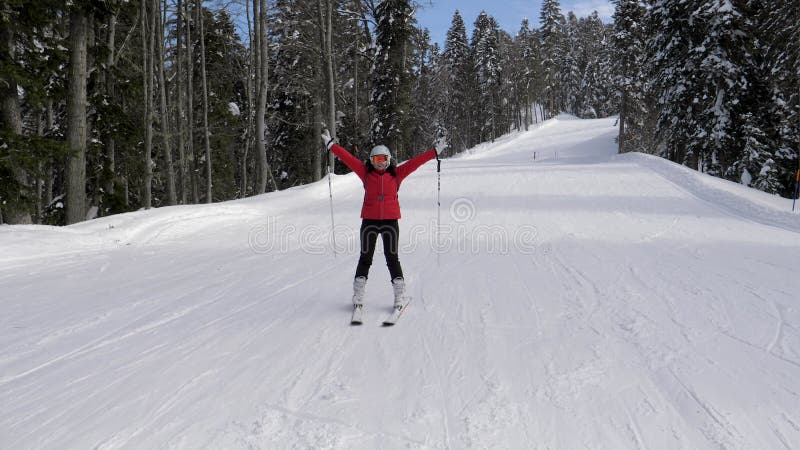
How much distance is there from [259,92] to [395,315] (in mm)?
14227

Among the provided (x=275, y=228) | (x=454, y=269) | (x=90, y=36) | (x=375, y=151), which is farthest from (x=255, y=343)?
(x=90, y=36)

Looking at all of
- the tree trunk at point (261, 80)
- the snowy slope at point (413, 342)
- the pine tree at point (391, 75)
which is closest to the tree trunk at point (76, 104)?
the snowy slope at point (413, 342)

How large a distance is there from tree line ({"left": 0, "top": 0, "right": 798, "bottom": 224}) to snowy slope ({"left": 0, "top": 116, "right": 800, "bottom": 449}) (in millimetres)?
2351

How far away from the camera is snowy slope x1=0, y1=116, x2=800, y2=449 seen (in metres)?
3.06

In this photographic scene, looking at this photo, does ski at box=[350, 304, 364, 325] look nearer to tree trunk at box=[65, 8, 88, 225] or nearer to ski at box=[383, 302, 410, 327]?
ski at box=[383, 302, 410, 327]

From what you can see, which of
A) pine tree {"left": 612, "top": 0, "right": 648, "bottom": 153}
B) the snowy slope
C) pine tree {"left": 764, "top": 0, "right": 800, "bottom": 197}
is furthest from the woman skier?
pine tree {"left": 612, "top": 0, "right": 648, "bottom": 153}

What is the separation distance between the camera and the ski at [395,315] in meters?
5.02

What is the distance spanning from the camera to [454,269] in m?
7.51

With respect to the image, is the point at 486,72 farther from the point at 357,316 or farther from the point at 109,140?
the point at 357,316

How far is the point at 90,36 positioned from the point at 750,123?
2627cm

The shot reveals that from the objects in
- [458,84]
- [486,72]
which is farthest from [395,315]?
[458,84]

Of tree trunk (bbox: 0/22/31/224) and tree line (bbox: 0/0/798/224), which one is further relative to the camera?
tree line (bbox: 0/0/798/224)

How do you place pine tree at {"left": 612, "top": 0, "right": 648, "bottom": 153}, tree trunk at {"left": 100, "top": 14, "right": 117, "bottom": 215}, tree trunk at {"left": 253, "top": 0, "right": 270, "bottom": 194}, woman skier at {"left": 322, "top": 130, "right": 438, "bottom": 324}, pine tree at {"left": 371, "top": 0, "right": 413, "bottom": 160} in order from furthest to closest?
pine tree at {"left": 612, "top": 0, "right": 648, "bottom": 153} < pine tree at {"left": 371, "top": 0, "right": 413, "bottom": 160} < tree trunk at {"left": 253, "top": 0, "right": 270, "bottom": 194} < tree trunk at {"left": 100, "top": 14, "right": 117, "bottom": 215} < woman skier at {"left": 322, "top": 130, "right": 438, "bottom": 324}

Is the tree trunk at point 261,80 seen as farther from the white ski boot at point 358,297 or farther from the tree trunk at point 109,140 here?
the white ski boot at point 358,297
